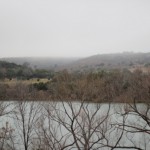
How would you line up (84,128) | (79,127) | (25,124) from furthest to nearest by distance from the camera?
(25,124) < (79,127) < (84,128)

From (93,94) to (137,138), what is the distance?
7.05 m

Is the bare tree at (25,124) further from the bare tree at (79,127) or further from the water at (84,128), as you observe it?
the bare tree at (79,127)

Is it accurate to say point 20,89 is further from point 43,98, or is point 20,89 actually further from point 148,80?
point 148,80

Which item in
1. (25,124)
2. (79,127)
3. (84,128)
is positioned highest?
(84,128)

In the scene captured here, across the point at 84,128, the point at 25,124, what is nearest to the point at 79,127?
the point at 84,128

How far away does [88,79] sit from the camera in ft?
77.2

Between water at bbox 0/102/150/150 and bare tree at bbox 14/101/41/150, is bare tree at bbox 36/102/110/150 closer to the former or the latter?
water at bbox 0/102/150/150

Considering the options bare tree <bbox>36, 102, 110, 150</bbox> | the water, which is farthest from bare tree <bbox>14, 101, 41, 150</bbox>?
bare tree <bbox>36, 102, 110, 150</bbox>

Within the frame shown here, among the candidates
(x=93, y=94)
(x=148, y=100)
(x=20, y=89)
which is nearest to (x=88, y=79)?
(x=93, y=94)

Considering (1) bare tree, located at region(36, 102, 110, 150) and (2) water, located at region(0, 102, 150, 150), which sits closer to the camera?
(1) bare tree, located at region(36, 102, 110, 150)

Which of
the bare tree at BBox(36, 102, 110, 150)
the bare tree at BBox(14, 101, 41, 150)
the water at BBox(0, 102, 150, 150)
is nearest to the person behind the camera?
the bare tree at BBox(36, 102, 110, 150)

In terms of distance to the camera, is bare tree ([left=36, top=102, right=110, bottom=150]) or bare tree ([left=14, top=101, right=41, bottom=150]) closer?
bare tree ([left=36, top=102, right=110, bottom=150])

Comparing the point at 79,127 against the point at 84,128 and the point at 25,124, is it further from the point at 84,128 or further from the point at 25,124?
the point at 25,124

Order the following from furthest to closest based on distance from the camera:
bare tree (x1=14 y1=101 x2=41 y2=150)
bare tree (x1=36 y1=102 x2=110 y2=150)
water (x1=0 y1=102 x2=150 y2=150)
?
bare tree (x1=14 y1=101 x2=41 y2=150)
water (x1=0 y1=102 x2=150 y2=150)
bare tree (x1=36 y1=102 x2=110 y2=150)
